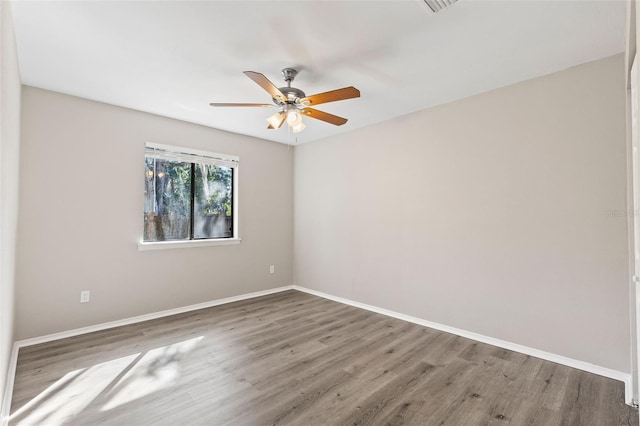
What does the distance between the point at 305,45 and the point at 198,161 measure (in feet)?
8.23

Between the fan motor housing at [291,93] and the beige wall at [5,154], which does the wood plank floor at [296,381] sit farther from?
the fan motor housing at [291,93]

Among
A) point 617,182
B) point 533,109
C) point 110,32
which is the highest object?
point 110,32

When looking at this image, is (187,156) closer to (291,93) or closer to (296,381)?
(291,93)

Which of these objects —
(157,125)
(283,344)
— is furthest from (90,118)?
(283,344)

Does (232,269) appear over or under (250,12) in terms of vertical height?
under

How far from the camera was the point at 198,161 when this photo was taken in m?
4.10

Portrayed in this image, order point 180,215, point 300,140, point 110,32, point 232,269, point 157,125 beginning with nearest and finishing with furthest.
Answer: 1. point 110,32
2. point 157,125
3. point 180,215
4. point 232,269
5. point 300,140

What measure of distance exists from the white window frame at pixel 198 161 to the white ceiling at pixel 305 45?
0.76m

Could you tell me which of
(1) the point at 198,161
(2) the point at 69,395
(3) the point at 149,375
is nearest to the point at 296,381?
(3) the point at 149,375

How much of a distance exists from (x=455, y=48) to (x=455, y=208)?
1.62m

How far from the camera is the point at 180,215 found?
158 inches

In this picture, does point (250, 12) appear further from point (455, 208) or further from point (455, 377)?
point (455, 377)

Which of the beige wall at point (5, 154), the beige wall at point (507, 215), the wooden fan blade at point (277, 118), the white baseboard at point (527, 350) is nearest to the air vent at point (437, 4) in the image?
the wooden fan blade at point (277, 118)

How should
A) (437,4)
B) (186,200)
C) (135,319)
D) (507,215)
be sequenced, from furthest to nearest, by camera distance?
(186,200), (135,319), (507,215), (437,4)
